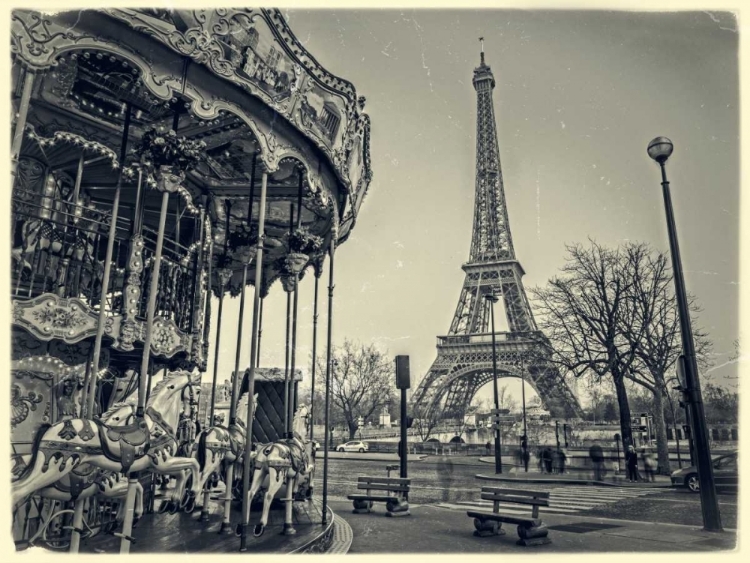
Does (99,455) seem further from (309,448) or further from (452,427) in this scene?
(452,427)

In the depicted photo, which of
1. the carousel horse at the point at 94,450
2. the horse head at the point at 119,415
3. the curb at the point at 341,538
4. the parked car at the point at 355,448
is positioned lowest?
the parked car at the point at 355,448

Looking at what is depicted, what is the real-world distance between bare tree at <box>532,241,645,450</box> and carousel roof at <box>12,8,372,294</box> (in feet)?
42.7

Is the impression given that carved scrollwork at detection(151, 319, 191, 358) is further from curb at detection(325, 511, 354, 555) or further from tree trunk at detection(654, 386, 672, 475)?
tree trunk at detection(654, 386, 672, 475)

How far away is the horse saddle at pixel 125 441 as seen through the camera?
552cm

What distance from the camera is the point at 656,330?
20781mm

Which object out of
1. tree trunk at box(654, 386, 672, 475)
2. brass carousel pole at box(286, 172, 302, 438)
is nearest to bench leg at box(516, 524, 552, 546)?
brass carousel pole at box(286, 172, 302, 438)

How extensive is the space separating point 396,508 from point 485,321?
3998 cm

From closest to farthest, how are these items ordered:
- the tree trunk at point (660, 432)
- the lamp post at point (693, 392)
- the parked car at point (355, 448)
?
the lamp post at point (693, 392) < the tree trunk at point (660, 432) < the parked car at point (355, 448)

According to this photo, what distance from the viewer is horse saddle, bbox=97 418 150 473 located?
217 inches

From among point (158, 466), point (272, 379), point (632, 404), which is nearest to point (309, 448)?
point (272, 379)

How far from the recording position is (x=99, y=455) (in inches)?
214

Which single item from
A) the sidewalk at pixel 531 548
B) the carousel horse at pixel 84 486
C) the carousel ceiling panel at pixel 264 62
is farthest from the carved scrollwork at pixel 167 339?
the sidewalk at pixel 531 548

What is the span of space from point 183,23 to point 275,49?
1222 mm

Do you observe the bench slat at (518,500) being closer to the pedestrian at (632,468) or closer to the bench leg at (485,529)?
the bench leg at (485,529)
